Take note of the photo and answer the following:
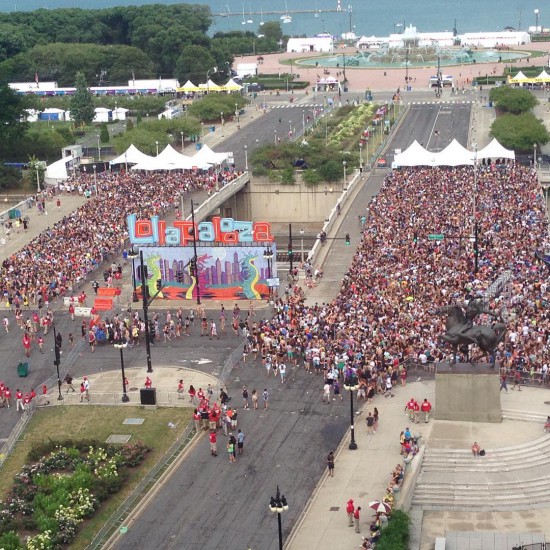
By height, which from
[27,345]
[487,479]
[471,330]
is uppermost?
[471,330]

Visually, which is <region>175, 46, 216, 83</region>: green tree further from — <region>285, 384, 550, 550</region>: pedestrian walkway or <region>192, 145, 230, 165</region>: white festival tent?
<region>285, 384, 550, 550</region>: pedestrian walkway

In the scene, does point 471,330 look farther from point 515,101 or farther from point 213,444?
point 515,101

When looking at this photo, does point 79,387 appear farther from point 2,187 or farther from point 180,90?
point 180,90

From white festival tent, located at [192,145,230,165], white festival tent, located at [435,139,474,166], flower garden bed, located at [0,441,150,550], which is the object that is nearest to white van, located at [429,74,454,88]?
white festival tent, located at [192,145,230,165]

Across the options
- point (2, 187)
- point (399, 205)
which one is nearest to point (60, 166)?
point (2, 187)

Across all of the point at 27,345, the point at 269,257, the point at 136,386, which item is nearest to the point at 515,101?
the point at 269,257

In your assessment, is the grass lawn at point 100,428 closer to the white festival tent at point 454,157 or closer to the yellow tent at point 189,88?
the white festival tent at point 454,157
